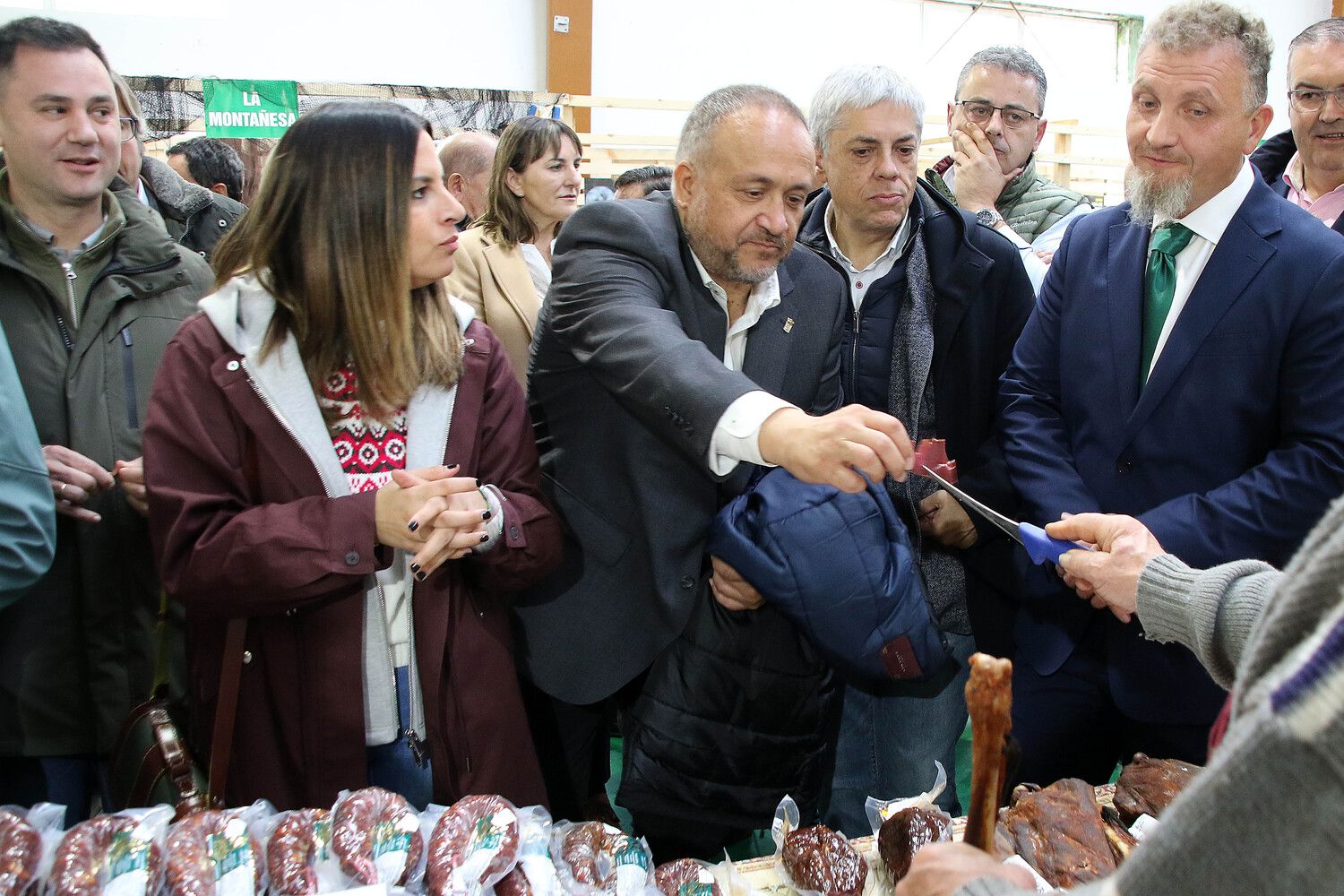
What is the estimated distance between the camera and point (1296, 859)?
1.88 ft

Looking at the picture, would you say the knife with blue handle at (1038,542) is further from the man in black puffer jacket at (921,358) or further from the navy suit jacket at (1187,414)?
the man in black puffer jacket at (921,358)

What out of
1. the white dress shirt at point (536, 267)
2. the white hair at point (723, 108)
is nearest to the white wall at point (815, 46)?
the white dress shirt at point (536, 267)

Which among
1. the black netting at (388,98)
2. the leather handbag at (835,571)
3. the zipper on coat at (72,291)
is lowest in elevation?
the leather handbag at (835,571)

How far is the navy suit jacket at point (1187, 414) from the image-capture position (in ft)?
6.59

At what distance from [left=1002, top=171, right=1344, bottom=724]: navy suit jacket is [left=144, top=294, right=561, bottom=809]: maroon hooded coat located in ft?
3.94

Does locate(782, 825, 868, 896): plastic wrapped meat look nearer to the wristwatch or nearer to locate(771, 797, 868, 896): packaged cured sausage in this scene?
locate(771, 797, 868, 896): packaged cured sausage

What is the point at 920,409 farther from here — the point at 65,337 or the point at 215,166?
the point at 215,166

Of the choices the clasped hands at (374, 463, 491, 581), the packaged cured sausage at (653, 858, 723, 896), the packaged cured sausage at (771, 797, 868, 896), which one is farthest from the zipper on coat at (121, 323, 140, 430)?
the packaged cured sausage at (771, 797, 868, 896)

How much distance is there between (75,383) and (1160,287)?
94.2 inches

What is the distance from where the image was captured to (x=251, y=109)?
20.9ft

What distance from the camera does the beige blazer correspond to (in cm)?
360

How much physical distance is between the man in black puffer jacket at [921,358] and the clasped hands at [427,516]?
1.22 metres

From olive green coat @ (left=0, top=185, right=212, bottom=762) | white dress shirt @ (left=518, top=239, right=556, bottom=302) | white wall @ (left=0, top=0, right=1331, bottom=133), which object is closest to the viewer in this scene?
olive green coat @ (left=0, top=185, right=212, bottom=762)

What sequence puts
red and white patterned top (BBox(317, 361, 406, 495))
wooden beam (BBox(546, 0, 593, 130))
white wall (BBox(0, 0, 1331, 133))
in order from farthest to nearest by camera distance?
wooden beam (BBox(546, 0, 593, 130)), white wall (BBox(0, 0, 1331, 133)), red and white patterned top (BBox(317, 361, 406, 495))
